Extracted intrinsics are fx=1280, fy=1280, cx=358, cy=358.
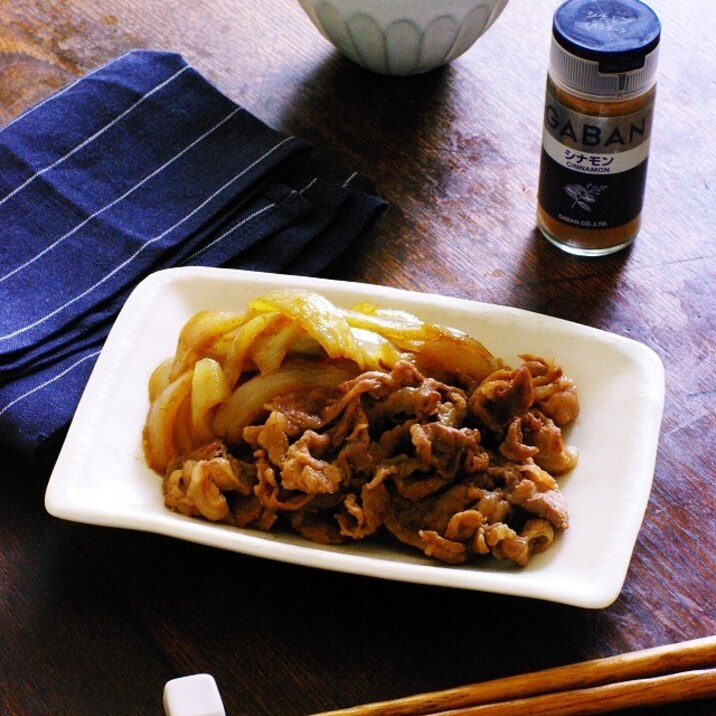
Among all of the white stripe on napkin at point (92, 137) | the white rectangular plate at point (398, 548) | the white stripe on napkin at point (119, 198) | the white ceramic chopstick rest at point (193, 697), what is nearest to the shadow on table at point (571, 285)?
the white rectangular plate at point (398, 548)

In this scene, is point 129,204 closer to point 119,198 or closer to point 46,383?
point 119,198

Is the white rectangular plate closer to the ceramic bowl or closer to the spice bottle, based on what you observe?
the spice bottle

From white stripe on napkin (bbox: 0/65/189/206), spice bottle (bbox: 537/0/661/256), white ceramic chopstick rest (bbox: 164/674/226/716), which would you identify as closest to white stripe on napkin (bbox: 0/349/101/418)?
white stripe on napkin (bbox: 0/65/189/206)

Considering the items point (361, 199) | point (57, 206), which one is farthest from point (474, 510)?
point (57, 206)

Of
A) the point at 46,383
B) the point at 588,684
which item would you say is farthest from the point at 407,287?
the point at 588,684

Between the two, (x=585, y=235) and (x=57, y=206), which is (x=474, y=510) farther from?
(x=57, y=206)

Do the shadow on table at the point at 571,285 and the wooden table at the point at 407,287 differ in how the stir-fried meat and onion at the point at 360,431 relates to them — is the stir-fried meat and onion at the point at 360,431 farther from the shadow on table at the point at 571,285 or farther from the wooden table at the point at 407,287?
the shadow on table at the point at 571,285
